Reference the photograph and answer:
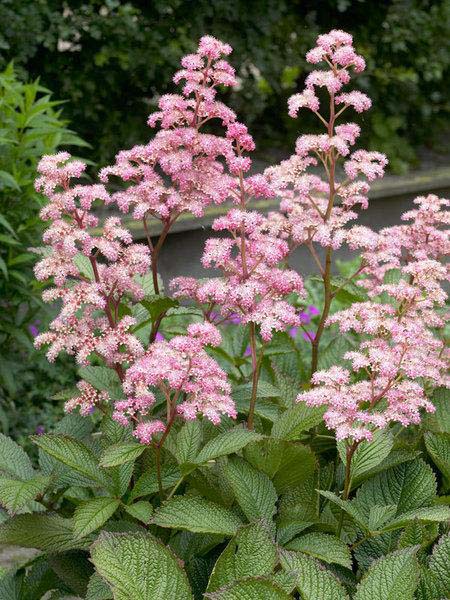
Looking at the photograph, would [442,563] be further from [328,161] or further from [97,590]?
[328,161]

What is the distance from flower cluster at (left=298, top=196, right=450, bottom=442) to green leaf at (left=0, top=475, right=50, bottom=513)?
17.1 inches

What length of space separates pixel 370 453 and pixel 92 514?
0.45m

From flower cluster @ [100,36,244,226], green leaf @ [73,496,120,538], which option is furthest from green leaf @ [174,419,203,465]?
flower cluster @ [100,36,244,226]

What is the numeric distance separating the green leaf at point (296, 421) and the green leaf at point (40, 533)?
37 centimetres

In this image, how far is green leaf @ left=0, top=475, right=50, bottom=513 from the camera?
4.59ft

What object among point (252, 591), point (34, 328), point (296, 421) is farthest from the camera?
point (34, 328)

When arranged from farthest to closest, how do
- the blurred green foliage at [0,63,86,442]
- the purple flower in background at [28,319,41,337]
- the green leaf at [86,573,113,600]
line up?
the purple flower in background at [28,319,41,337] < the blurred green foliage at [0,63,86,442] < the green leaf at [86,573,113,600]

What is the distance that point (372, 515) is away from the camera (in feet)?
4.70

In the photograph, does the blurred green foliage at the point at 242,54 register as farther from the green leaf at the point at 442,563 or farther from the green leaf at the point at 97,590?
the green leaf at the point at 442,563

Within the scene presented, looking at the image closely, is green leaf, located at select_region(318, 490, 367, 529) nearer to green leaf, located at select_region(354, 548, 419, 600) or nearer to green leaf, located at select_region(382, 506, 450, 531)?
green leaf, located at select_region(382, 506, 450, 531)

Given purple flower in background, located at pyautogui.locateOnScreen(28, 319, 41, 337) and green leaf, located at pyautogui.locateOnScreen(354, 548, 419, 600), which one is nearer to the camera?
green leaf, located at pyautogui.locateOnScreen(354, 548, 419, 600)

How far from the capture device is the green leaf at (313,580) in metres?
1.17

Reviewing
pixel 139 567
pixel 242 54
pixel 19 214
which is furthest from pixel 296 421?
pixel 242 54

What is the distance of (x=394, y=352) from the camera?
1.46m
